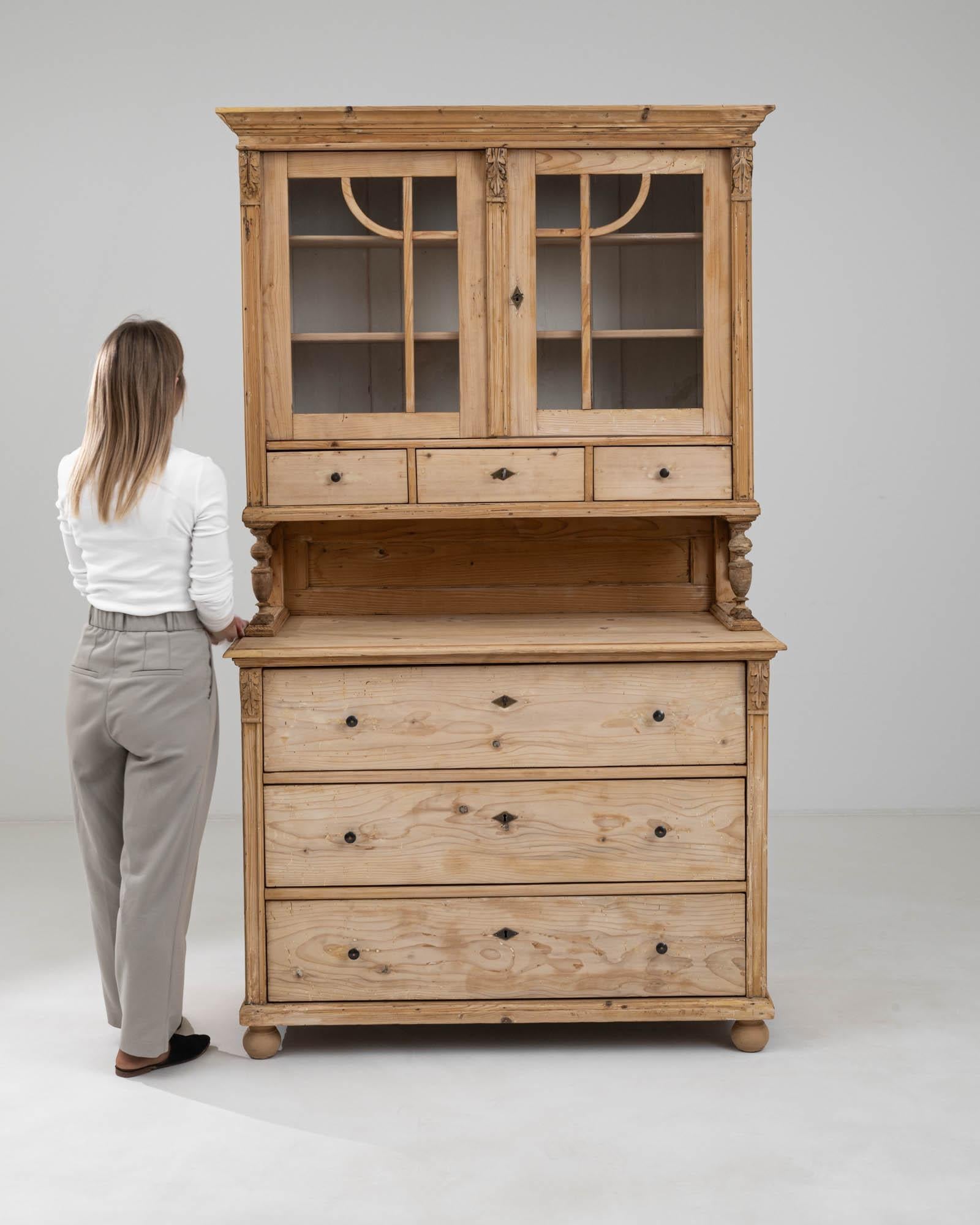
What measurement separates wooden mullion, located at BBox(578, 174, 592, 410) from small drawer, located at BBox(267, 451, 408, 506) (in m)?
0.46

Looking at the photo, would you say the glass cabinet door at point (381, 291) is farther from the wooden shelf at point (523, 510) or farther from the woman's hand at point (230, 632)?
the woman's hand at point (230, 632)

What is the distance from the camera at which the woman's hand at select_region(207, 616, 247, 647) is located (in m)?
2.77

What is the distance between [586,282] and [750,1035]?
1778 mm

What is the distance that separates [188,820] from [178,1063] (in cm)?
57

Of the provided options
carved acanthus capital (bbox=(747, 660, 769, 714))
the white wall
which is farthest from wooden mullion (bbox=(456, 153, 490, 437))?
the white wall

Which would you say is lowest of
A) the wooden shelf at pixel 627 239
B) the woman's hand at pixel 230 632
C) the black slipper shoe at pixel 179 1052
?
the black slipper shoe at pixel 179 1052

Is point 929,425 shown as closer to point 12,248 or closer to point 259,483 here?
point 259,483

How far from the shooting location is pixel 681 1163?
2.39 metres

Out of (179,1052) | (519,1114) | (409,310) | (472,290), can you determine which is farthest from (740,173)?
(179,1052)

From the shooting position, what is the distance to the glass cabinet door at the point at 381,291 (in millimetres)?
2906

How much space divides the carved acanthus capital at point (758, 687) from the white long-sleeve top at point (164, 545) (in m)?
1.16

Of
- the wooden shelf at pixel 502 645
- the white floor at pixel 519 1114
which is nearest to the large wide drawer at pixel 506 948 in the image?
the white floor at pixel 519 1114

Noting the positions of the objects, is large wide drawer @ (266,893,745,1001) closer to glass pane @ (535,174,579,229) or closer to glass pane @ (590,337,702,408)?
glass pane @ (590,337,702,408)

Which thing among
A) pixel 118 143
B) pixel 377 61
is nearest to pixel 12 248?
pixel 118 143
